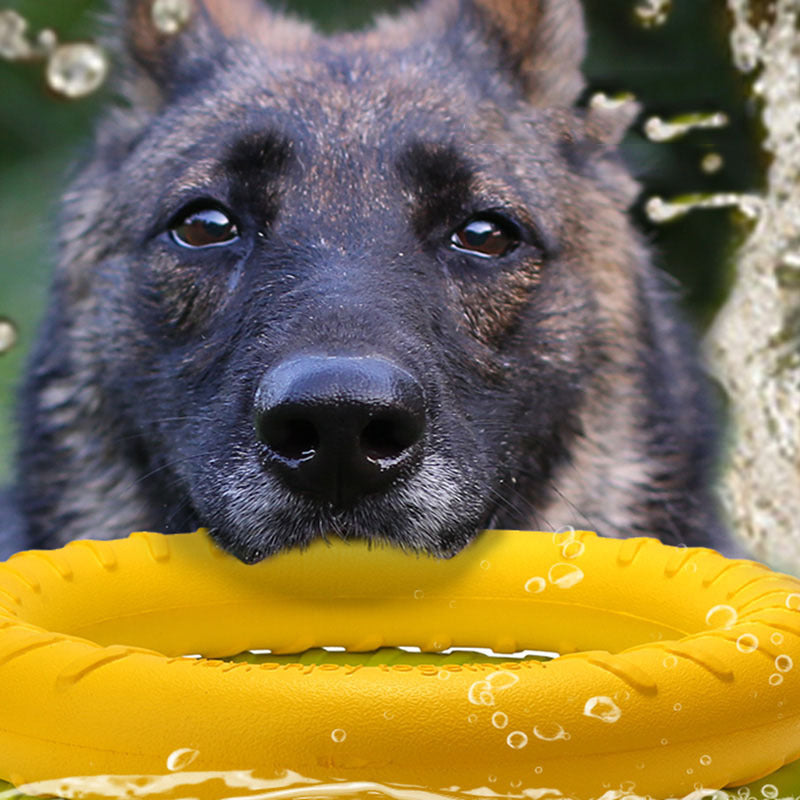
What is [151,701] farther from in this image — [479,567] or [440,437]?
[479,567]

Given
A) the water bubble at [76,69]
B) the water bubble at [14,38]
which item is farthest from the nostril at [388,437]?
the water bubble at [14,38]

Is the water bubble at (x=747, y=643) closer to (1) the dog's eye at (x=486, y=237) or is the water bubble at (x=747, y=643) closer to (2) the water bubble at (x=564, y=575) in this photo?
(2) the water bubble at (x=564, y=575)

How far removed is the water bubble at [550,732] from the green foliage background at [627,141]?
2506 mm

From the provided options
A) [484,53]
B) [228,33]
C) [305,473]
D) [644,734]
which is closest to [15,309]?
[228,33]

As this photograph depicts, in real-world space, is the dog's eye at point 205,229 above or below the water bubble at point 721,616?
above

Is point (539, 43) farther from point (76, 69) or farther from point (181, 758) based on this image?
point (181, 758)

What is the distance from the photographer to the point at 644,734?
5.03 feet

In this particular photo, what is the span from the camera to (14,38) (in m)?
4.04

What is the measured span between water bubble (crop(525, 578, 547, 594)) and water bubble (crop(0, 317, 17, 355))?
6.94ft

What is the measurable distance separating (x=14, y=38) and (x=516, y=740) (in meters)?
3.56

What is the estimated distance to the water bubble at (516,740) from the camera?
1.46 meters

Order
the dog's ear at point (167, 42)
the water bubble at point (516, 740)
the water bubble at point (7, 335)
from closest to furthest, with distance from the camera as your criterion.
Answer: the water bubble at point (516, 740), the dog's ear at point (167, 42), the water bubble at point (7, 335)

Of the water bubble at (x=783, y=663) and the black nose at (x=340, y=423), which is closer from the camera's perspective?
the water bubble at (x=783, y=663)

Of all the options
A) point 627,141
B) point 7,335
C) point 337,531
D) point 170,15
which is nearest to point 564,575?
point 337,531
